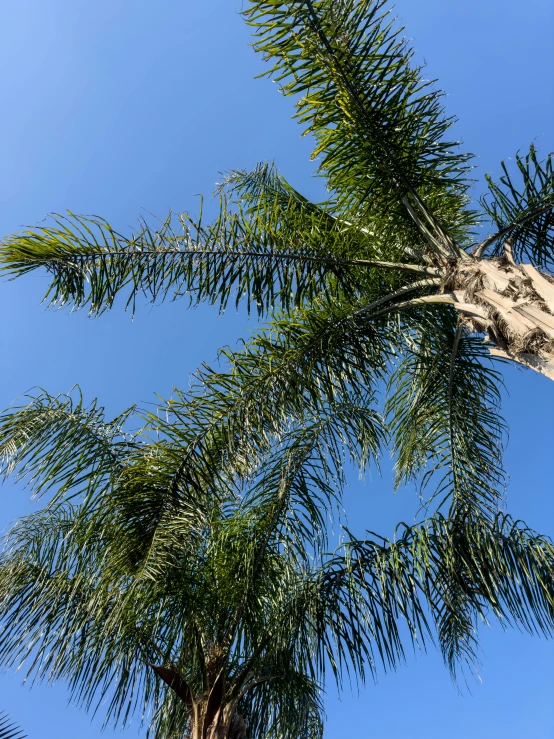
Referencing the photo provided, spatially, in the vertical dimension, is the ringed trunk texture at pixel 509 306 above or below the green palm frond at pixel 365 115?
below

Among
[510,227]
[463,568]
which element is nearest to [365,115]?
[510,227]

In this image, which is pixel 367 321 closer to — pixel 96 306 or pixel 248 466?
pixel 248 466

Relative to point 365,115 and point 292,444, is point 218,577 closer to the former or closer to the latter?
point 292,444

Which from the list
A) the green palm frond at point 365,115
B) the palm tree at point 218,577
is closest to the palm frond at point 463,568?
the palm tree at point 218,577

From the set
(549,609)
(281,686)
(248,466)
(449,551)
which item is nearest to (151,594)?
(248,466)

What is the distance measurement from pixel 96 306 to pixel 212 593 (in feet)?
8.31

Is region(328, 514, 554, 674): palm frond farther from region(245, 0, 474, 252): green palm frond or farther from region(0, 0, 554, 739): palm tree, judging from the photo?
region(245, 0, 474, 252): green palm frond

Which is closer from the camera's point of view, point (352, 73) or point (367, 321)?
point (352, 73)

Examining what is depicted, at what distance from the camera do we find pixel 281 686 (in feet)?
15.2

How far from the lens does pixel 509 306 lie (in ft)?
11.3

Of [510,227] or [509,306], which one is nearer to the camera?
[509,306]

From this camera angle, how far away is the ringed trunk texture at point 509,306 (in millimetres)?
3217

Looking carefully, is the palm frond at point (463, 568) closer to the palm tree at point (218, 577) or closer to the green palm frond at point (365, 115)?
the palm tree at point (218, 577)

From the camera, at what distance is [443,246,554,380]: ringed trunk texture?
322 cm
